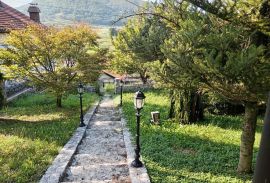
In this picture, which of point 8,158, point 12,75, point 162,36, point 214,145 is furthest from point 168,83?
point 12,75

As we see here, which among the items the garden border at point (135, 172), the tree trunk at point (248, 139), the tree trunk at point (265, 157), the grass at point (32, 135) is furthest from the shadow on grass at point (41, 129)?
the tree trunk at point (265, 157)

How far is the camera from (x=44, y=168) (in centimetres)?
749

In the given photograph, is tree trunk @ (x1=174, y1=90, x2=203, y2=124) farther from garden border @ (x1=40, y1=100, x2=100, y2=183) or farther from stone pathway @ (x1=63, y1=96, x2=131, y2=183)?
garden border @ (x1=40, y1=100, x2=100, y2=183)

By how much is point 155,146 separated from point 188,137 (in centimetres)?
183

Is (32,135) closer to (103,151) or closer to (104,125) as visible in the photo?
(103,151)

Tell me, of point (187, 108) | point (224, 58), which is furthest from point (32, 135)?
point (224, 58)

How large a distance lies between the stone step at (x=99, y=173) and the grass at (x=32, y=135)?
712 mm

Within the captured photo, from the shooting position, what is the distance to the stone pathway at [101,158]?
7168 mm

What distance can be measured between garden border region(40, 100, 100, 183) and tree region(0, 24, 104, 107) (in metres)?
4.75

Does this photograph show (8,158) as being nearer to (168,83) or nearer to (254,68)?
(168,83)

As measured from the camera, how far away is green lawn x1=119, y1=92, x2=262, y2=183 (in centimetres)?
723

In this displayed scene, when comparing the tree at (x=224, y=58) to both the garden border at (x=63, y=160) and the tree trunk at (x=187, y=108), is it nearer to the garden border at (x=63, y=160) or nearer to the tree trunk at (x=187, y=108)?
the garden border at (x=63, y=160)

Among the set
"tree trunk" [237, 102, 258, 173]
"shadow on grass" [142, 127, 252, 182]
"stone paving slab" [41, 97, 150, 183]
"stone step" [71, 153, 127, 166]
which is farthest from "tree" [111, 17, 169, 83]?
"tree trunk" [237, 102, 258, 173]

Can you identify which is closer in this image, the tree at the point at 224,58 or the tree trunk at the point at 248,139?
the tree at the point at 224,58
